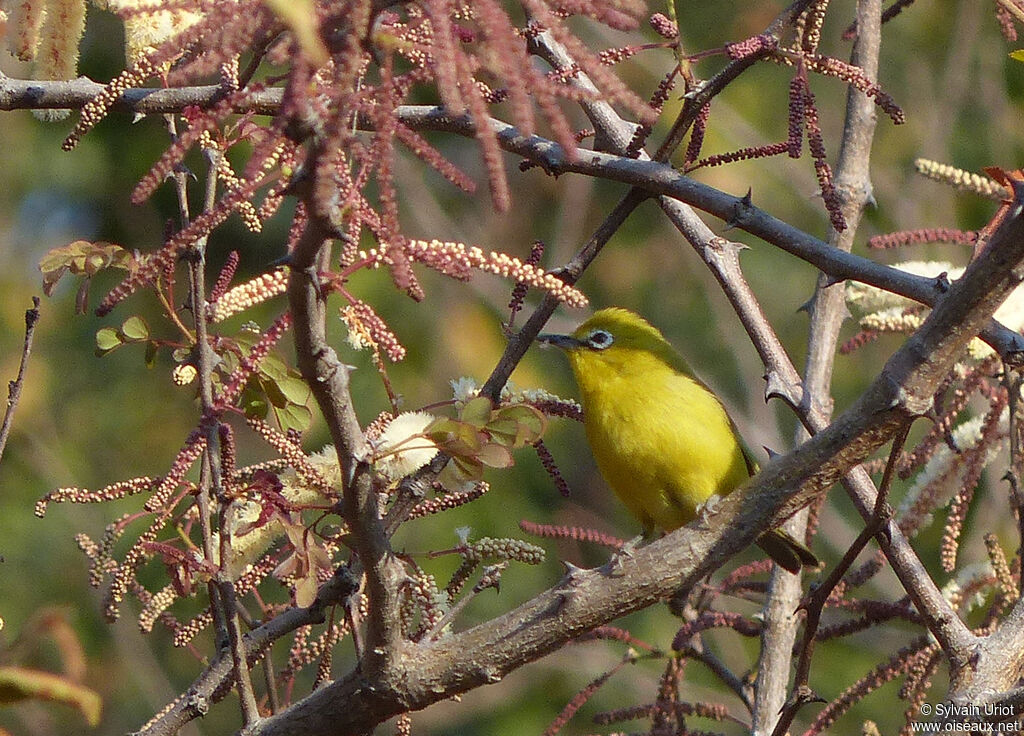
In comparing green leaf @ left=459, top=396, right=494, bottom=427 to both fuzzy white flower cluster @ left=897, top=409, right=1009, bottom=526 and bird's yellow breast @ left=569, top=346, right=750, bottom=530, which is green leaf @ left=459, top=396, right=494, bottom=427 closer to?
fuzzy white flower cluster @ left=897, top=409, right=1009, bottom=526

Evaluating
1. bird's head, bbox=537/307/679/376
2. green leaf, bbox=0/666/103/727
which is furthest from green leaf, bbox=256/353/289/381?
bird's head, bbox=537/307/679/376

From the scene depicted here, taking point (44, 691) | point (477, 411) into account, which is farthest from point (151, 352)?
point (44, 691)

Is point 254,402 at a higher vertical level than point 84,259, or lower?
lower

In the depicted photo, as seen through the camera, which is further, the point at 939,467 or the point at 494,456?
the point at 939,467

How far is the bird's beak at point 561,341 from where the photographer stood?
12.5ft

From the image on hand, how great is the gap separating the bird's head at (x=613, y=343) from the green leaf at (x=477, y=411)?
6.46ft

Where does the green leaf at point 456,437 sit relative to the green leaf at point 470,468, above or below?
above

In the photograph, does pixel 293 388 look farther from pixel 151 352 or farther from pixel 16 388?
pixel 16 388

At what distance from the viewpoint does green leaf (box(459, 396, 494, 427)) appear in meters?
1.85

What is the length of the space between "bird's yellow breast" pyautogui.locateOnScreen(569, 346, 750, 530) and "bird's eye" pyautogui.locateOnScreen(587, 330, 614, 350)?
38 mm

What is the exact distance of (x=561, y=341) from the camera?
154 inches

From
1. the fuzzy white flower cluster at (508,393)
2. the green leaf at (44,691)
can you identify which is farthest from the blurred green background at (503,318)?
the green leaf at (44,691)

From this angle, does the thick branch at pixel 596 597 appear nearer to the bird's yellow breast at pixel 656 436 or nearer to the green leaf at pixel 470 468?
the green leaf at pixel 470 468

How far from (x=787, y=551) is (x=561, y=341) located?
3.38 ft
